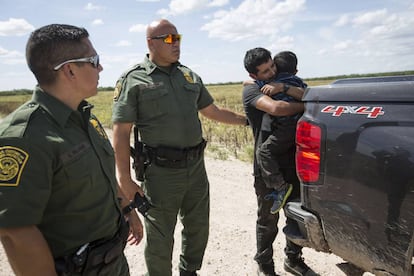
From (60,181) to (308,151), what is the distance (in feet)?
4.75

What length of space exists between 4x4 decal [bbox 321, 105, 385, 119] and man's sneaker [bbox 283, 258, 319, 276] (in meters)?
1.78

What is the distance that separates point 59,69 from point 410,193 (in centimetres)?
180

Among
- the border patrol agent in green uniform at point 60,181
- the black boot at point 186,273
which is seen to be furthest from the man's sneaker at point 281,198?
the border patrol agent in green uniform at point 60,181

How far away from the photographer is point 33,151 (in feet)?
5.05

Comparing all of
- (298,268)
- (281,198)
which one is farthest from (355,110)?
(298,268)

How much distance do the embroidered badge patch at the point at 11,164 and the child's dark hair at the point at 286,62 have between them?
2.40m

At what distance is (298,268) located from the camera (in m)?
3.42

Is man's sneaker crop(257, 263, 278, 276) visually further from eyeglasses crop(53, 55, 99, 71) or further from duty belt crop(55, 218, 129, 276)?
eyeglasses crop(53, 55, 99, 71)

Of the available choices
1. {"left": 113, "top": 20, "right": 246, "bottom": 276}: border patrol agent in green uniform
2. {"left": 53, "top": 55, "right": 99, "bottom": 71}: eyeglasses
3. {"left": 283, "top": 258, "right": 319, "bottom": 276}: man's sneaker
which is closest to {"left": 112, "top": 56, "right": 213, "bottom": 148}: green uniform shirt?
{"left": 113, "top": 20, "right": 246, "bottom": 276}: border patrol agent in green uniform

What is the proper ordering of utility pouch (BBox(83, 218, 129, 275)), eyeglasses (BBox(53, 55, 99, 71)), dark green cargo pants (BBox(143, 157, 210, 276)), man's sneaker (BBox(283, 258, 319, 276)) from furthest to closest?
man's sneaker (BBox(283, 258, 319, 276)) → dark green cargo pants (BBox(143, 157, 210, 276)) → utility pouch (BBox(83, 218, 129, 275)) → eyeglasses (BBox(53, 55, 99, 71))

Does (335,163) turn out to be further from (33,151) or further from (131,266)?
(131,266)

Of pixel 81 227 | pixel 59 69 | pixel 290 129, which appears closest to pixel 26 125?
pixel 59 69

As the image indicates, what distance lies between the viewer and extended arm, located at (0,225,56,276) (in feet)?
5.02

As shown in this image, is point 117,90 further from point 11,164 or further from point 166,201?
point 11,164
